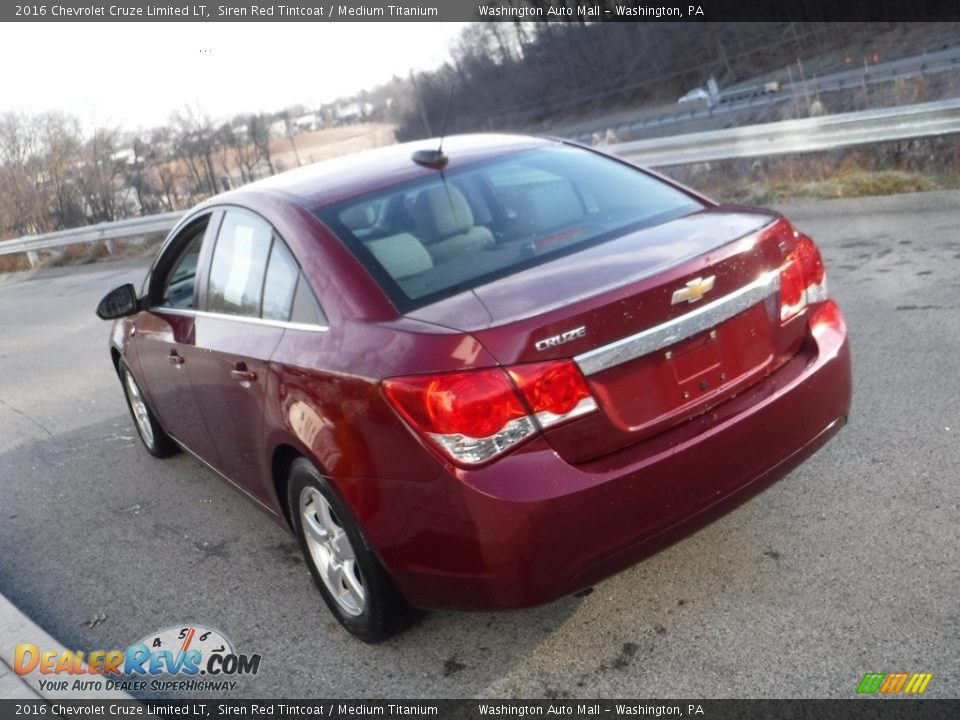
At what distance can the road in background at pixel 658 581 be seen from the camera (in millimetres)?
3004

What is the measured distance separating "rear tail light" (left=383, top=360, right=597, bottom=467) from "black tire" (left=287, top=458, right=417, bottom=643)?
595 mm

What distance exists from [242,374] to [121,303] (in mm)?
1654

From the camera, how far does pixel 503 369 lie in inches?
108

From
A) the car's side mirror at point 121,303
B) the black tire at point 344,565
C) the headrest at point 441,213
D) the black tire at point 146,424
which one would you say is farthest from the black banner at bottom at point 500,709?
the black tire at point 146,424

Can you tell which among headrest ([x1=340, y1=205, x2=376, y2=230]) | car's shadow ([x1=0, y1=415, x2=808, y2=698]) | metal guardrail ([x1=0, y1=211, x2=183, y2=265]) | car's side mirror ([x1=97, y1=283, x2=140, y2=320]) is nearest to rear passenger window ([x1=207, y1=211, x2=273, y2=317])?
headrest ([x1=340, y1=205, x2=376, y2=230])

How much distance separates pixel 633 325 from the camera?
2865 mm

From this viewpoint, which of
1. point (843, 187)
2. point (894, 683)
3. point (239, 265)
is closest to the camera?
point (894, 683)

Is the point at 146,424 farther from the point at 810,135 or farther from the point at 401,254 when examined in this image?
the point at 810,135

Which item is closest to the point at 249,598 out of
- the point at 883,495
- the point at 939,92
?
the point at 883,495

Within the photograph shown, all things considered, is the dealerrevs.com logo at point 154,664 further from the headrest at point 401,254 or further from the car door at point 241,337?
the headrest at point 401,254

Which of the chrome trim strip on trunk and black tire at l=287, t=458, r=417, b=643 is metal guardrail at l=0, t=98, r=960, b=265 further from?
black tire at l=287, t=458, r=417, b=643

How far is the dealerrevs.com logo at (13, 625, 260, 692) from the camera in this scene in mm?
3461

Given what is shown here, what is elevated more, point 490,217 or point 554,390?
point 490,217

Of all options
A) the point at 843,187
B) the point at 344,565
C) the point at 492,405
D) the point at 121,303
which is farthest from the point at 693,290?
the point at 843,187
